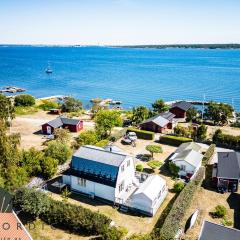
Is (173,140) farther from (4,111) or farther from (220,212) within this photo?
(4,111)

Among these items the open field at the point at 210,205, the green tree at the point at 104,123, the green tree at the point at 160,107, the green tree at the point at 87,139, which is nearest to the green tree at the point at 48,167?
the green tree at the point at 87,139

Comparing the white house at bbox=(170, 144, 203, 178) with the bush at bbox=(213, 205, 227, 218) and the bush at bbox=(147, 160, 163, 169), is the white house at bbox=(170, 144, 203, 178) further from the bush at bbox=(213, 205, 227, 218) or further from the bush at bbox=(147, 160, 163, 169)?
the bush at bbox=(213, 205, 227, 218)

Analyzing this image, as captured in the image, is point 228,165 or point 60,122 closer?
point 228,165

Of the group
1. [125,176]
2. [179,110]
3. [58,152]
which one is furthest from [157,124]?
[125,176]

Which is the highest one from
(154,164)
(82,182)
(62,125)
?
(62,125)

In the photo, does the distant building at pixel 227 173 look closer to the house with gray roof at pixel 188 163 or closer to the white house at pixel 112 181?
the house with gray roof at pixel 188 163

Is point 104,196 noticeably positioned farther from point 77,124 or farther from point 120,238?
point 77,124

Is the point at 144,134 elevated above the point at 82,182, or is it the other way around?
the point at 144,134
